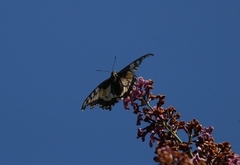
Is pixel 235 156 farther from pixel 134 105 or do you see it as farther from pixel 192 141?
pixel 134 105

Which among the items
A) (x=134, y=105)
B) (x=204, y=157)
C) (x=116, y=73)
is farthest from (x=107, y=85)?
(x=204, y=157)

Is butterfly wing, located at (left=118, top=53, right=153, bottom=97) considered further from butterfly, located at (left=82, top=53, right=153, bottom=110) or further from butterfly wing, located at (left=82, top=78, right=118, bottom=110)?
butterfly wing, located at (left=82, top=78, right=118, bottom=110)

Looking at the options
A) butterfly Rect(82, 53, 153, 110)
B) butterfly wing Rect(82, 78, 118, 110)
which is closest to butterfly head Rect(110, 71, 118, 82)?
butterfly Rect(82, 53, 153, 110)

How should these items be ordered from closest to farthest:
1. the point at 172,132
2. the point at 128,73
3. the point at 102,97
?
the point at 172,132
the point at 128,73
the point at 102,97

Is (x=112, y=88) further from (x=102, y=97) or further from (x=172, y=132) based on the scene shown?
(x=172, y=132)

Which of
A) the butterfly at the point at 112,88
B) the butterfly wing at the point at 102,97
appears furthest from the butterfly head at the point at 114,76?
the butterfly wing at the point at 102,97

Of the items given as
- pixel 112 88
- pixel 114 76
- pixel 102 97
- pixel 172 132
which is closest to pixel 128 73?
pixel 114 76

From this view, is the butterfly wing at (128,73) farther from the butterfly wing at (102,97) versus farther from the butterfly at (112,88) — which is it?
the butterfly wing at (102,97)

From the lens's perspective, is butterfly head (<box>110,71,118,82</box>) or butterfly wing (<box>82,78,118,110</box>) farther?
butterfly head (<box>110,71,118,82</box>)

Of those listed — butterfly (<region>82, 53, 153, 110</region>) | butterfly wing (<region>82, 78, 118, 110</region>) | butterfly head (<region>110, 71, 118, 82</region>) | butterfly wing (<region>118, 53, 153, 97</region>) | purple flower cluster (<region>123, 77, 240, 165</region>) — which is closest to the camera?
purple flower cluster (<region>123, 77, 240, 165</region>)
